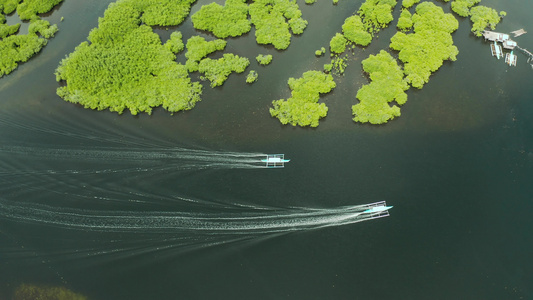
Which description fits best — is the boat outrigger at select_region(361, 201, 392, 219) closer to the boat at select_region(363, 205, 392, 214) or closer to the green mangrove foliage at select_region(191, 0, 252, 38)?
the boat at select_region(363, 205, 392, 214)

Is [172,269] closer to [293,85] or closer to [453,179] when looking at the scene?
[293,85]

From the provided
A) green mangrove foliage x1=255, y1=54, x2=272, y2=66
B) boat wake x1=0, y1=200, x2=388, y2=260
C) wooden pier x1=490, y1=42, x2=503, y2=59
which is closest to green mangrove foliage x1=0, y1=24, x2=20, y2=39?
boat wake x1=0, y1=200, x2=388, y2=260

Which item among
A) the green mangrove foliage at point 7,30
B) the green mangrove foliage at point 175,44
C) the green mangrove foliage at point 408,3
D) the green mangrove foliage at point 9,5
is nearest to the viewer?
the green mangrove foliage at point 175,44

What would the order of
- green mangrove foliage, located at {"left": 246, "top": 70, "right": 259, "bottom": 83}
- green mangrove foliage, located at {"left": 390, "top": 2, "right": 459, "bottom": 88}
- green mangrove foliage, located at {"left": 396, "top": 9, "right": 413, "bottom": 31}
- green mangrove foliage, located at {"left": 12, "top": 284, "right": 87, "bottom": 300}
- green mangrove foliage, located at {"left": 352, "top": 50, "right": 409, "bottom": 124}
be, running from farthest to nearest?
green mangrove foliage, located at {"left": 396, "top": 9, "right": 413, "bottom": 31}, green mangrove foliage, located at {"left": 246, "top": 70, "right": 259, "bottom": 83}, green mangrove foliage, located at {"left": 390, "top": 2, "right": 459, "bottom": 88}, green mangrove foliage, located at {"left": 352, "top": 50, "right": 409, "bottom": 124}, green mangrove foliage, located at {"left": 12, "top": 284, "right": 87, "bottom": 300}

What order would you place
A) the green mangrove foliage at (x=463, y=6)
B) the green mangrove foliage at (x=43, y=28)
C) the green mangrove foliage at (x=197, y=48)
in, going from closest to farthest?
the green mangrove foliage at (x=197, y=48)
the green mangrove foliage at (x=463, y=6)
the green mangrove foliage at (x=43, y=28)

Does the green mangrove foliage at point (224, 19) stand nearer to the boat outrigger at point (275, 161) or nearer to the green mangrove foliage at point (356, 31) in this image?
the green mangrove foliage at point (356, 31)

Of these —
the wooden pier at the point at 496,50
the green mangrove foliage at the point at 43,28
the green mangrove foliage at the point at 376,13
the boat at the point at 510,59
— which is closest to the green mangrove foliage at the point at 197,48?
the green mangrove foliage at the point at 376,13

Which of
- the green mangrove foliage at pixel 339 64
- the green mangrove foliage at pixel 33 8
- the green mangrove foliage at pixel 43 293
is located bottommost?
the green mangrove foliage at pixel 43 293
